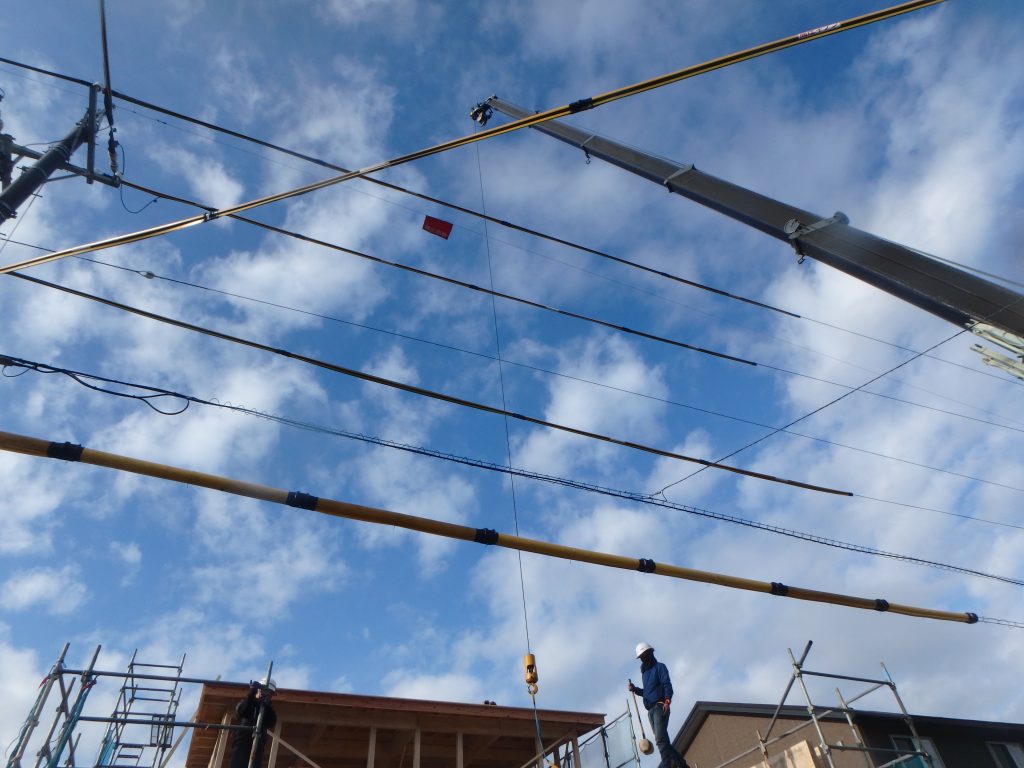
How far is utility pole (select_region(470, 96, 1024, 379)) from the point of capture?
28.4ft

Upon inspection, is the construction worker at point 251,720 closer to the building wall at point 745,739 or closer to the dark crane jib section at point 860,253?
the dark crane jib section at point 860,253

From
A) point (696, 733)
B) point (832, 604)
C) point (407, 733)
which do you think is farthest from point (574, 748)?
point (696, 733)

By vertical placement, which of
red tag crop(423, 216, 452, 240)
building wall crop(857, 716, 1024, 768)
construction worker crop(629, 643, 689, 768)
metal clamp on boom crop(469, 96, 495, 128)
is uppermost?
metal clamp on boom crop(469, 96, 495, 128)

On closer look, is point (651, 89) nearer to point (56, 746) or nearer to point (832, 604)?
point (832, 604)

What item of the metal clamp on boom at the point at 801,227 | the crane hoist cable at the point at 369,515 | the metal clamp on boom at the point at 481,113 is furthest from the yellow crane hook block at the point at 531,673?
the metal clamp on boom at the point at 481,113

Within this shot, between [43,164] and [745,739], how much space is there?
21.8m

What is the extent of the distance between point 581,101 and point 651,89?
31.9 inches

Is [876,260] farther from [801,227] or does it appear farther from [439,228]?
[439,228]

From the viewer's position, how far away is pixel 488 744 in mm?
15398

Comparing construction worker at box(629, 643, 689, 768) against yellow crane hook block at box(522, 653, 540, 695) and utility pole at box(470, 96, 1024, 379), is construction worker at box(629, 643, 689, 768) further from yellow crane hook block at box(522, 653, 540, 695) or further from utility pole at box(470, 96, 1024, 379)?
utility pole at box(470, 96, 1024, 379)

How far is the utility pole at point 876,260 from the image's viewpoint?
8656mm

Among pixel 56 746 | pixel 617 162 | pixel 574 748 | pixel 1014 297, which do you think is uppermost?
pixel 617 162

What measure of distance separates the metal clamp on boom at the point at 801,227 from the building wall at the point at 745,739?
13.5 m

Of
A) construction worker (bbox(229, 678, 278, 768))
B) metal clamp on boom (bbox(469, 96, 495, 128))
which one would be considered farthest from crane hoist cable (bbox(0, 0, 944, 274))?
metal clamp on boom (bbox(469, 96, 495, 128))
